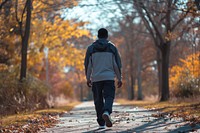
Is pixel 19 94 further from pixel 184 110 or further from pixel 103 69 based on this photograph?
pixel 103 69

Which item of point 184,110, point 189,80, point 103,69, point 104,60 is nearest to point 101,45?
point 104,60

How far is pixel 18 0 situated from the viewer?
24469 millimetres

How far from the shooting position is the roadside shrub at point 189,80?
26.8 m

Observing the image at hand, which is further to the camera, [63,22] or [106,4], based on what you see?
[63,22]

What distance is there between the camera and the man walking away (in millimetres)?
10078

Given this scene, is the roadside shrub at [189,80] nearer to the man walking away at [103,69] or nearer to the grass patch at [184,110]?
the grass patch at [184,110]

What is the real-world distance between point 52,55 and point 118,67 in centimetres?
2405

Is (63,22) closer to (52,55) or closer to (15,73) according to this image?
(52,55)

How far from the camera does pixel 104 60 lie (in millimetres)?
10117

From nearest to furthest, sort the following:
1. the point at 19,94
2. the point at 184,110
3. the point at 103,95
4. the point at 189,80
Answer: the point at 103,95 → the point at 184,110 → the point at 19,94 → the point at 189,80

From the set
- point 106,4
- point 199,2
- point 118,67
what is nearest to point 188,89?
point 106,4

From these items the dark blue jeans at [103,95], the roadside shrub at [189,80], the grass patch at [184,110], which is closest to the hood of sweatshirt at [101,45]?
the dark blue jeans at [103,95]

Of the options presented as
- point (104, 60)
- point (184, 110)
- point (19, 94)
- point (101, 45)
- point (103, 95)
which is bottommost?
point (184, 110)

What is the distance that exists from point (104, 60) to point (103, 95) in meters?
0.80
